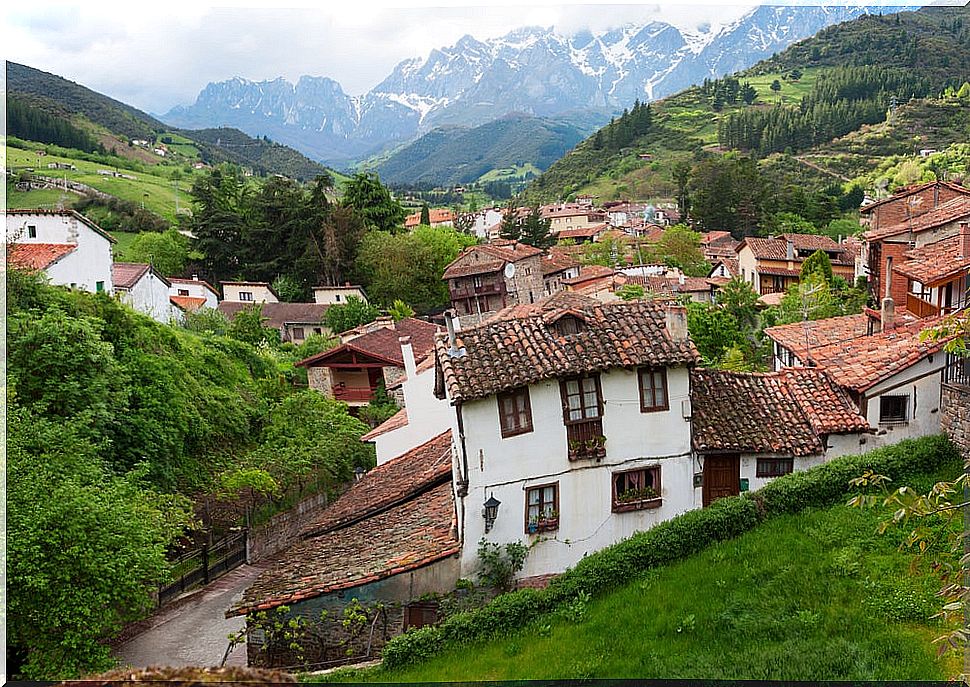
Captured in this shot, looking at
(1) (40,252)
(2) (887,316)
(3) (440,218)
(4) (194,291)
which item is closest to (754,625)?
(2) (887,316)

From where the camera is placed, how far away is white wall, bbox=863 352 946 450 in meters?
12.0

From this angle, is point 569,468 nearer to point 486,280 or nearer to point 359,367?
point 359,367

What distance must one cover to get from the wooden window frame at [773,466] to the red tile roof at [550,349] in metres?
1.98

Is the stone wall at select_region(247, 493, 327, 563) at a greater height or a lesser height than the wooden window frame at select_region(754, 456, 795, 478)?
lesser

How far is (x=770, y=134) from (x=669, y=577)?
87255 millimetres

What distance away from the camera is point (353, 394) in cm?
2514

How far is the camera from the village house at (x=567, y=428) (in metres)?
10.2

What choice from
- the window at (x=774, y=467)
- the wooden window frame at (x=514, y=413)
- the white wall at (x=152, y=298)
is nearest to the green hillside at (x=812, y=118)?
the white wall at (x=152, y=298)

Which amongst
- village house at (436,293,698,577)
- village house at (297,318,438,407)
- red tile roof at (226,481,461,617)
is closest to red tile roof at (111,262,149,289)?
village house at (297,318,438,407)

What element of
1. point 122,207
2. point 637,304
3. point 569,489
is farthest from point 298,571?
point 122,207

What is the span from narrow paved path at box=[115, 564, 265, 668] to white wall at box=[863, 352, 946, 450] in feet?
31.1

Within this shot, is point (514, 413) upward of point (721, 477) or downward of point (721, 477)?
upward

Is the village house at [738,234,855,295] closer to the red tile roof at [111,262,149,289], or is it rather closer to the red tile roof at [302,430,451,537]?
the red tile roof at [111,262,149,289]

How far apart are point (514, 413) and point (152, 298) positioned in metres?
20.1
